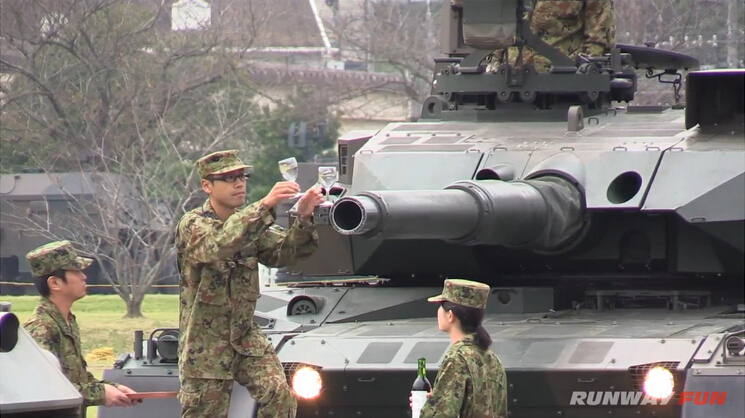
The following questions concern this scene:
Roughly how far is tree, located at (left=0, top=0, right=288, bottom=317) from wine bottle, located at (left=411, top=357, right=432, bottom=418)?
12638 mm

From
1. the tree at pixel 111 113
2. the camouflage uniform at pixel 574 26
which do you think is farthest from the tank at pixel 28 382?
the tree at pixel 111 113

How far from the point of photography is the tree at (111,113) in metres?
20.8

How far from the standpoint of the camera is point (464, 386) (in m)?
7.30

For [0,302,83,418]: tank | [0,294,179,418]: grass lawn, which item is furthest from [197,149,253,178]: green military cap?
[0,294,179,418]: grass lawn

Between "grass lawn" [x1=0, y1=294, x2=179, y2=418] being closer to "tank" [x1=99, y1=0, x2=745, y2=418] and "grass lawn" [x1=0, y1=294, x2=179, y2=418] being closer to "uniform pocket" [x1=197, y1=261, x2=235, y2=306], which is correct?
"tank" [x1=99, y1=0, x2=745, y2=418]

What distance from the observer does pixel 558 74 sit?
35.1 feet

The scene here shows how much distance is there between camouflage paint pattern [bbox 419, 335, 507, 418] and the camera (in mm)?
7277

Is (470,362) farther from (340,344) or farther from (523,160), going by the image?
(523,160)

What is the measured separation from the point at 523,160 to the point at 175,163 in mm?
14746

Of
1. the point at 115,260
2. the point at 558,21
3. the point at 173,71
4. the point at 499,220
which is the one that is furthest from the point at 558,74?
the point at 173,71

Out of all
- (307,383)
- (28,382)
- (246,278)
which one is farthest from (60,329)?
(28,382)

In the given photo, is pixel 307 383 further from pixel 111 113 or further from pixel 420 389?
pixel 111 113

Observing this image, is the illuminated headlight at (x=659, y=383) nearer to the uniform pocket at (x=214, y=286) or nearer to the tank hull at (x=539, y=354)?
the tank hull at (x=539, y=354)

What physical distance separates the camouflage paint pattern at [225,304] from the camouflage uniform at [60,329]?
458 mm
